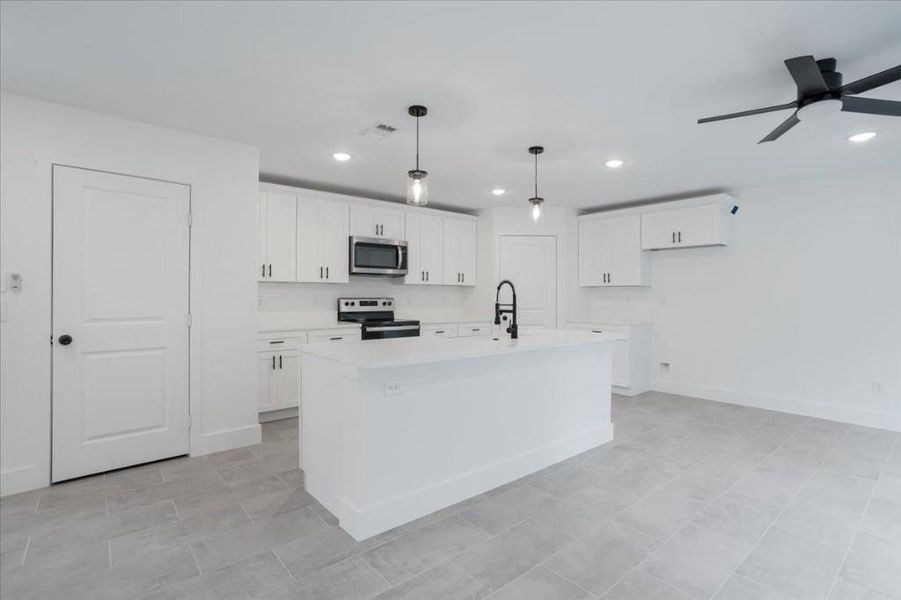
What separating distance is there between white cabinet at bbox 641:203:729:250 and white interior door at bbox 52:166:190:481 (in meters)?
4.97

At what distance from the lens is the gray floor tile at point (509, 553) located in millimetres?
1976

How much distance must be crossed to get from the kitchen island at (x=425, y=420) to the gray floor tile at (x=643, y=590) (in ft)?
3.31

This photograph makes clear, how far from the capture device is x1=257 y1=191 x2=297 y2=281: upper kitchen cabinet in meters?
4.46

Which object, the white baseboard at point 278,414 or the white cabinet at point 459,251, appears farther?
the white cabinet at point 459,251

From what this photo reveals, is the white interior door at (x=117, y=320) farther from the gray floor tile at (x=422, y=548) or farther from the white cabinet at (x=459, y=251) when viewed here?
the white cabinet at (x=459, y=251)

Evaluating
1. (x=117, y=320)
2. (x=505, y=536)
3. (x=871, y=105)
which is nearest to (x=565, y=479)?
(x=505, y=536)

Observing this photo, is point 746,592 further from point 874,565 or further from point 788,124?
point 788,124

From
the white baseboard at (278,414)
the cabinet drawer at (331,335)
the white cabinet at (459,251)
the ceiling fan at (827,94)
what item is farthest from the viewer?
the white cabinet at (459,251)

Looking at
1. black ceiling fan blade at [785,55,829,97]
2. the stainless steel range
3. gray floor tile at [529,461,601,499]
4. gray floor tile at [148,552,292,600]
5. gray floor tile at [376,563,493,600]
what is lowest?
gray floor tile at [376,563,493,600]

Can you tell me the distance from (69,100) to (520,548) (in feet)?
12.3

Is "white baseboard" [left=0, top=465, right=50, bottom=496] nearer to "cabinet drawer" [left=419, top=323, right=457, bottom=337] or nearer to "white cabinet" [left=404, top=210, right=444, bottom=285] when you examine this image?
"cabinet drawer" [left=419, top=323, right=457, bottom=337]

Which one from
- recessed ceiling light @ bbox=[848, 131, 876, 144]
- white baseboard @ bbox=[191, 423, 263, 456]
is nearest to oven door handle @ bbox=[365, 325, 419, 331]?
white baseboard @ bbox=[191, 423, 263, 456]

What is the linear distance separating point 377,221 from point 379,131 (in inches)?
80.7

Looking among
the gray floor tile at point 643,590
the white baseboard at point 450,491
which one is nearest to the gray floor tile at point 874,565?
the gray floor tile at point 643,590
